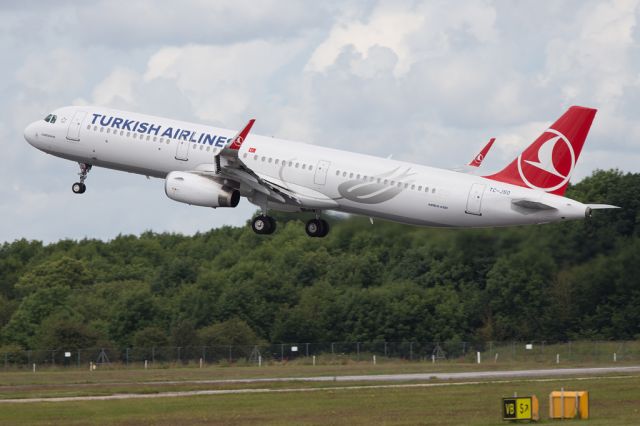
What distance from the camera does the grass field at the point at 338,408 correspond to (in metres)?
56.0

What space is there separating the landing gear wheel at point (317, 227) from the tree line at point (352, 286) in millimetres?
787

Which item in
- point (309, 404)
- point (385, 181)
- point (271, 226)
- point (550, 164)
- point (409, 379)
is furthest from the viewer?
point (409, 379)

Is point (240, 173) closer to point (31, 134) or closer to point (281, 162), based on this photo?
point (281, 162)

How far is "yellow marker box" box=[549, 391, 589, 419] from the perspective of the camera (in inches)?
2154

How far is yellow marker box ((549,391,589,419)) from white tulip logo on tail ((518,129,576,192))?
14.3 metres

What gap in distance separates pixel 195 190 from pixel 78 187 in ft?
32.5

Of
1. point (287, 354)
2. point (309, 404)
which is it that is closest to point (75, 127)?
point (309, 404)

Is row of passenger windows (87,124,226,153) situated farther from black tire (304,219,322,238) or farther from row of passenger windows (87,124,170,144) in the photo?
black tire (304,219,322,238)

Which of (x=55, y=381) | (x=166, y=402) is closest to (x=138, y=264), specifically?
(x=55, y=381)

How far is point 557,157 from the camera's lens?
66625mm

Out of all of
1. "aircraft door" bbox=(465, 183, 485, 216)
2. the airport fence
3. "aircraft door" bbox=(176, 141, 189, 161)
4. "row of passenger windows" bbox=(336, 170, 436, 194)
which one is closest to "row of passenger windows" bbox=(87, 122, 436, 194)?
"row of passenger windows" bbox=(336, 170, 436, 194)

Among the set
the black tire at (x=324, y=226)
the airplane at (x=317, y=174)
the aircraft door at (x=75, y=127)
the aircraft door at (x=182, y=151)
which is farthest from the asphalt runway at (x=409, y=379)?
the aircraft door at (x=75, y=127)

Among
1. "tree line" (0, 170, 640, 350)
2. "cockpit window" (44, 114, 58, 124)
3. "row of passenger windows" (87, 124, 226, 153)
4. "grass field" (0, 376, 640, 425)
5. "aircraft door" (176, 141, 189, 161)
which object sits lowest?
"grass field" (0, 376, 640, 425)

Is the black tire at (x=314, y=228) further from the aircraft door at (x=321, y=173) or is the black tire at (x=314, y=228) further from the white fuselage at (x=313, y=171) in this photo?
the aircraft door at (x=321, y=173)
